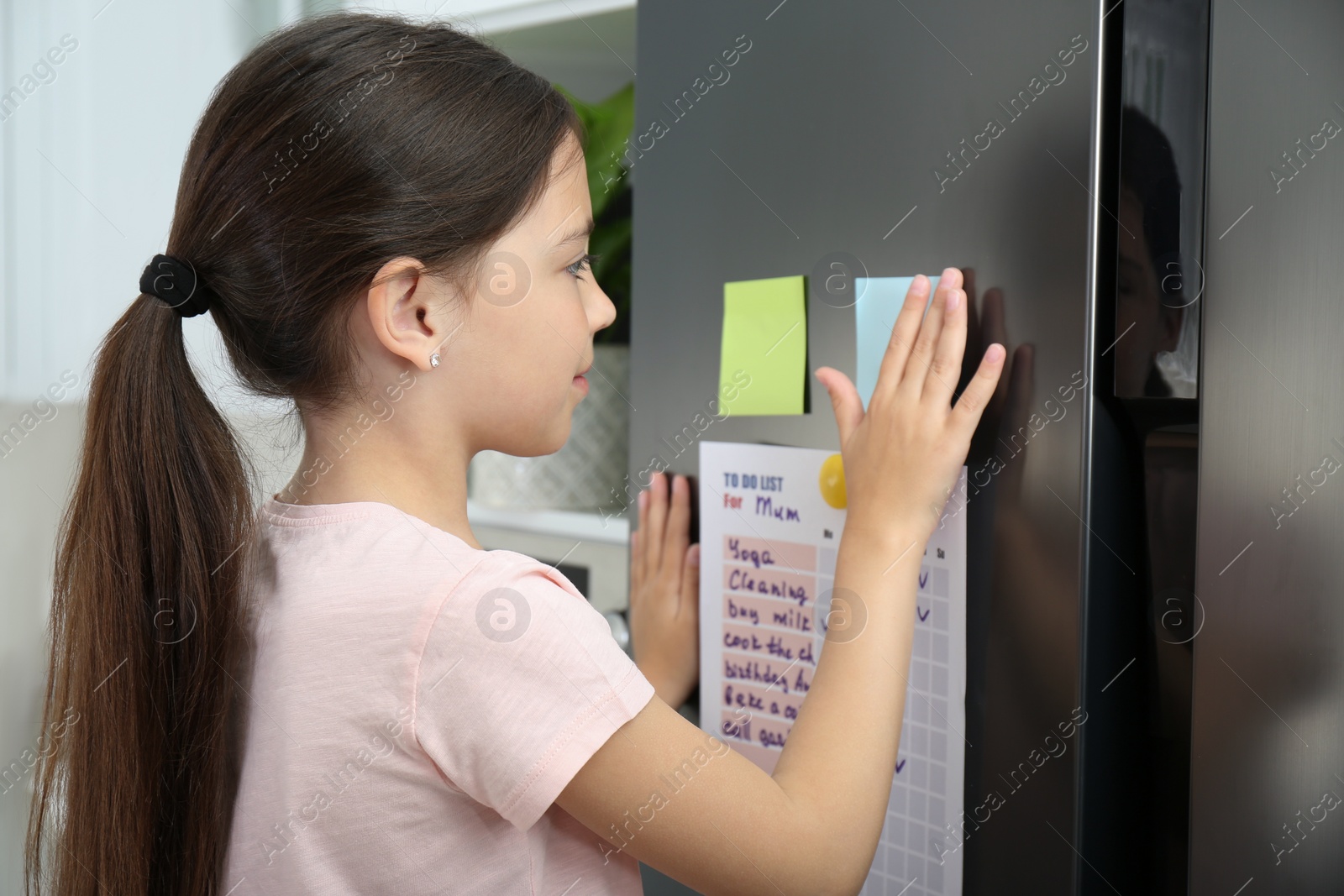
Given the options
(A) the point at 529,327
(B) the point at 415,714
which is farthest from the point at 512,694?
(A) the point at 529,327

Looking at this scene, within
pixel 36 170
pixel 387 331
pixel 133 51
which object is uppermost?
pixel 133 51

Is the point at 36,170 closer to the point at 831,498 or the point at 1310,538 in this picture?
the point at 831,498

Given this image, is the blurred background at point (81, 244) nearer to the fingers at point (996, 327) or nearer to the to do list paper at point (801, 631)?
the to do list paper at point (801, 631)

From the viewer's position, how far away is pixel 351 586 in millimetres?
557

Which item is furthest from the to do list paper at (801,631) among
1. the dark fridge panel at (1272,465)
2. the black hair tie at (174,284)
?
the black hair tie at (174,284)

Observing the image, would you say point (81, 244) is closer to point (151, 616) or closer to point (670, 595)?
point (151, 616)

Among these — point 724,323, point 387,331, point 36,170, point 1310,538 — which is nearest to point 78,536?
point 387,331

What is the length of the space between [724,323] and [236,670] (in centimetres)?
43

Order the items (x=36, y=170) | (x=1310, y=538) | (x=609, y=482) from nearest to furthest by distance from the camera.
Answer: (x=1310, y=538)
(x=609, y=482)
(x=36, y=170)

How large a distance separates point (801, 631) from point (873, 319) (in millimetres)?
237

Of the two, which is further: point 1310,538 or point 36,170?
point 36,170

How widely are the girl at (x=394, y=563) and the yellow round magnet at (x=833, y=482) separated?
0.15 ft

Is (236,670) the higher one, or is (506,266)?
(506,266)

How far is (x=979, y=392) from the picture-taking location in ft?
1.86
